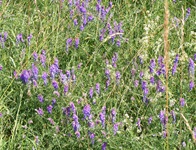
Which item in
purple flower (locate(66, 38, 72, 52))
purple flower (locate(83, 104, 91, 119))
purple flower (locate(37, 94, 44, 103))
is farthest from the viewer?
purple flower (locate(66, 38, 72, 52))

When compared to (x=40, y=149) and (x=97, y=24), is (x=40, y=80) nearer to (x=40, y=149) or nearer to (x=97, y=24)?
(x=40, y=149)

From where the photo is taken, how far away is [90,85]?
9.28ft

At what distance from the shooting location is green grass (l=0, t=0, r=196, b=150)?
241 centimetres

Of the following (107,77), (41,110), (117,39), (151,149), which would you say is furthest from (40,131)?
(117,39)

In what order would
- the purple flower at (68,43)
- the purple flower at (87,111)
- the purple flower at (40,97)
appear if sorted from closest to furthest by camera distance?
the purple flower at (87,111), the purple flower at (40,97), the purple flower at (68,43)

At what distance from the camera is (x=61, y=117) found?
2.50 meters

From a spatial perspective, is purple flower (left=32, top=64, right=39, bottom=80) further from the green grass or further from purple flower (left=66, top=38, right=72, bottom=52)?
purple flower (left=66, top=38, right=72, bottom=52)

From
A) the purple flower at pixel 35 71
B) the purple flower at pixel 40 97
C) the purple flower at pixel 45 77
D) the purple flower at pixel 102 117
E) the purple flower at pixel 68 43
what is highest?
the purple flower at pixel 68 43

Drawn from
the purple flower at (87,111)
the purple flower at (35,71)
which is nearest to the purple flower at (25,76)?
the purple flower at (35,71)

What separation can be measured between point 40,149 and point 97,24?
1.25 meters

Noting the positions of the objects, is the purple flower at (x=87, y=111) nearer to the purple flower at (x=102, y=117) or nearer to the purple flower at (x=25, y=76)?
the purple flower at (x=102, y=117)

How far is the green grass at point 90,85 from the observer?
241 cm

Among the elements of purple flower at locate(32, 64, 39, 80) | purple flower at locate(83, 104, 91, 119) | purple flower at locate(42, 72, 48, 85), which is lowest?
purple flower at locate(83, 104, 91, 119)

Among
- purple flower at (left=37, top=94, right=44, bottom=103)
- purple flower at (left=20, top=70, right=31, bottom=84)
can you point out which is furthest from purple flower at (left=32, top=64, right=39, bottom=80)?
purple flower at (left=37, top=94, right=44, bottom=103)
